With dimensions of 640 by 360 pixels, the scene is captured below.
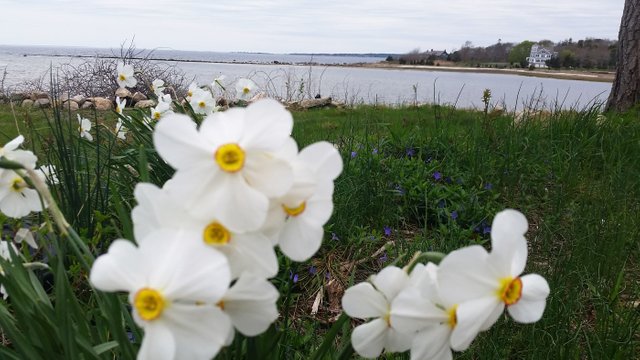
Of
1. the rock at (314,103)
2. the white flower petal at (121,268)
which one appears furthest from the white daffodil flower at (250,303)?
the rock at (314,103)

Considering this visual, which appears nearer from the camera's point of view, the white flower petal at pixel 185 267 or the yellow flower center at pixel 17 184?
the white flower petal at pixel 185 267

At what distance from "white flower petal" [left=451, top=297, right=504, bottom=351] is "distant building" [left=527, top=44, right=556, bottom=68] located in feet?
102

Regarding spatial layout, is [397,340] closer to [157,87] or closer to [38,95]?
[157,87]

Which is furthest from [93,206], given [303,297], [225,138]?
[225,138]

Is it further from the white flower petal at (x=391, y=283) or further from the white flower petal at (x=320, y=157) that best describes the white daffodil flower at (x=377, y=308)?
the white flower petal at (x=320, y=157)

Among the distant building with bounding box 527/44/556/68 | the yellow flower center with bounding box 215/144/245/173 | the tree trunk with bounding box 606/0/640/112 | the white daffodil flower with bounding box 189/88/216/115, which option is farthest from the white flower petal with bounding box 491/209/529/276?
the distant building with bounding box 527/44/556/68

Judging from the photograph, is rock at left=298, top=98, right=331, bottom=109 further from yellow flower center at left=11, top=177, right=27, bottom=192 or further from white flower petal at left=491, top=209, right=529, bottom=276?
white flower petal at left=491, top=209, right=529, bottom=276

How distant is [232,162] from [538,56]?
1352 inches

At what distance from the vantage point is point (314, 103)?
961cm

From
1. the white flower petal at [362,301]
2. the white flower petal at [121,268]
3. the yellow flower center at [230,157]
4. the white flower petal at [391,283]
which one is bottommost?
the white flower petal at [362,301]

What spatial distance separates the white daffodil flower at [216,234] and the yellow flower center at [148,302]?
0.26ft

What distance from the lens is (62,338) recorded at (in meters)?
0.90

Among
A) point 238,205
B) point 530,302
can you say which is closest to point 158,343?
point 238,205

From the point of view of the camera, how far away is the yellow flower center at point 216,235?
64 centimetres
